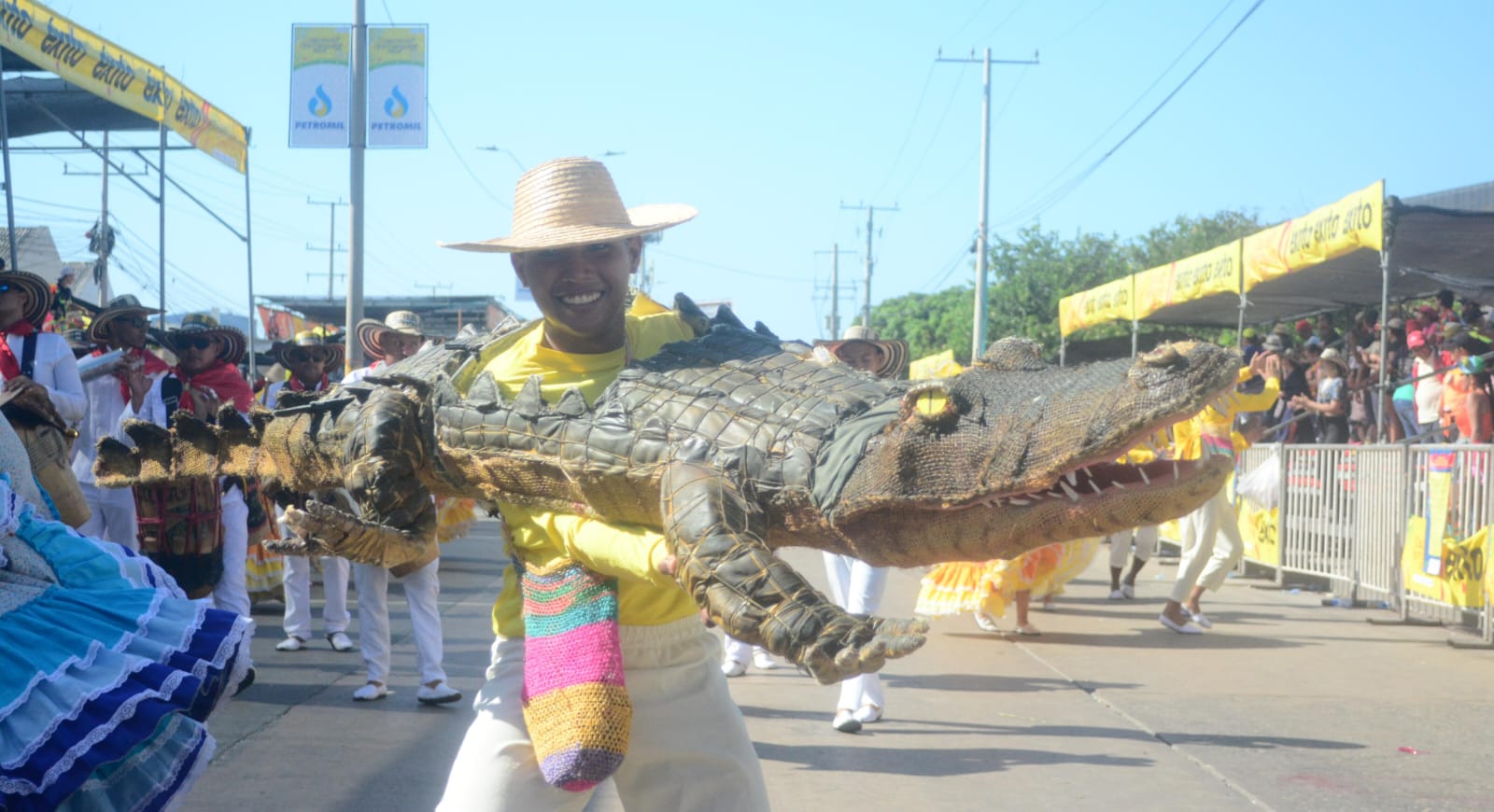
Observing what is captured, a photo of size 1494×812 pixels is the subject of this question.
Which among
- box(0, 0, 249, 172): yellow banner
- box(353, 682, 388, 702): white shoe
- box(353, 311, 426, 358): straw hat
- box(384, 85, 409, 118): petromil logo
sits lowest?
box(353, 682, 388, 702): white shoe

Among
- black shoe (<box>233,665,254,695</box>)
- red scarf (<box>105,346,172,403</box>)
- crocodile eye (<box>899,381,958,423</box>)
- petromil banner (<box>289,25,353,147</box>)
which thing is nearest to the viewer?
crocodile eye (<box>899,381,958,423</box>)

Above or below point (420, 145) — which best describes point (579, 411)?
below

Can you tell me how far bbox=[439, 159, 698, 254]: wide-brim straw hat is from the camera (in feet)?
9.87

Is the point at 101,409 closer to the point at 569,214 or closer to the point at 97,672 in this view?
the point at 97,672

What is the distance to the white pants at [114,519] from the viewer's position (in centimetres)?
694

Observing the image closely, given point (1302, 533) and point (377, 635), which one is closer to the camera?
point (377, 635)

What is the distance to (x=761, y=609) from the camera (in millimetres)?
2146

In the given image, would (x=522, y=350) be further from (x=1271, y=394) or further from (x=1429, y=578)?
(x=1429, y=578)

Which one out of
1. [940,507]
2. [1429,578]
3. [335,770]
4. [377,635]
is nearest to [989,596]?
[1429,578]

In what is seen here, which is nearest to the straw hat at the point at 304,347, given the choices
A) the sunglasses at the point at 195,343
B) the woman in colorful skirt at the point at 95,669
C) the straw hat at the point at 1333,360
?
the sunglasses at the point at 195,343

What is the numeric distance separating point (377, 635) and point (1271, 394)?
5.85 meters

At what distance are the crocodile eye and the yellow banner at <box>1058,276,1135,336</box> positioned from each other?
15.1 metres

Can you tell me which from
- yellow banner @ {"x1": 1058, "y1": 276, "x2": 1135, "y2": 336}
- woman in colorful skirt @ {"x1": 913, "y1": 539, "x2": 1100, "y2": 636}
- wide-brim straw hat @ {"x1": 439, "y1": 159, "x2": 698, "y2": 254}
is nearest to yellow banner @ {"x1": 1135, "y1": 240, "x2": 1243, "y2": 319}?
yellow banner @ {"x1": 1058, "y1": 276, "x2": 1135, "y2": 336}

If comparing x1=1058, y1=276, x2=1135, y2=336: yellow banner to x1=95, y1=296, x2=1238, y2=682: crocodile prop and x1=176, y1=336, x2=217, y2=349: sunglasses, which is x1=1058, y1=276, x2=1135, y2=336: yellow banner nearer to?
x1=176, y1=336, x2=217, y2=349: sunglasses
